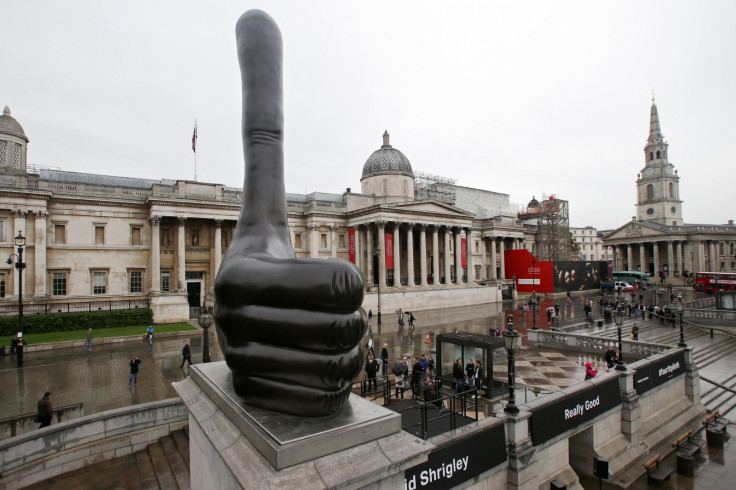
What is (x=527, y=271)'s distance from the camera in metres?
49.7

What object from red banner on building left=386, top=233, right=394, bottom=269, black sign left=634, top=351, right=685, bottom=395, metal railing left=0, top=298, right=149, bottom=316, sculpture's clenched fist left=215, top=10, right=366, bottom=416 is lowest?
black sign left=634, top=351, right=685, bottom=395

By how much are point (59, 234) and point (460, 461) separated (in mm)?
36272

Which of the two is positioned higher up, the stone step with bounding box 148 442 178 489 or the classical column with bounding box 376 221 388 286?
the classical column with bounding box 376 221 388 286

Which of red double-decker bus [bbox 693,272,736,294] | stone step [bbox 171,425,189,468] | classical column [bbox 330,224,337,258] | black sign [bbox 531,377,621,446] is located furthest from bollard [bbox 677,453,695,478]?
red double-decker bus [bbox 693,272,736,294]

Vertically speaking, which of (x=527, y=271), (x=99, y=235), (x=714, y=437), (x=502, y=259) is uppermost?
(x=99, y=235)

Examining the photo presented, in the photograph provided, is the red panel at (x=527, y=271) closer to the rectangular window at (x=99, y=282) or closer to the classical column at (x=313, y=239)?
the classical column at (x=313, y=239)

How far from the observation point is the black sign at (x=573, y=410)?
8.55 m

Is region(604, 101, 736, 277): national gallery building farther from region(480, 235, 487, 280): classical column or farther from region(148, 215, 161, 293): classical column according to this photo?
region(148, 215, 161, 293): classical column

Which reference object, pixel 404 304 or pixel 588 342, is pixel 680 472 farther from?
pixel 404 304

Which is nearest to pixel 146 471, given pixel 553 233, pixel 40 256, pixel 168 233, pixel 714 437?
pixel 714 437

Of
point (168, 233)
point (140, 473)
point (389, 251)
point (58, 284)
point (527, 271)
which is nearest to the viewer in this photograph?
point (140, 473)

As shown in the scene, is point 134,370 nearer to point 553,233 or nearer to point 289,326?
point 289,326

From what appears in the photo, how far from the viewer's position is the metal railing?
27281 millimetres

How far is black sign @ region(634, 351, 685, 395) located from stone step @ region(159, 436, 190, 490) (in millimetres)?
12215
